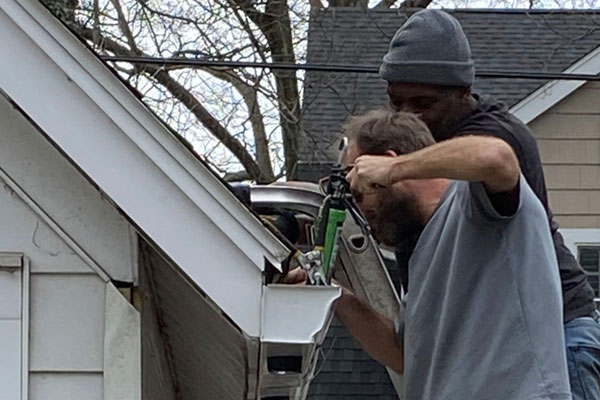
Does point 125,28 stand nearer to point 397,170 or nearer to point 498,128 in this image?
point 498,128

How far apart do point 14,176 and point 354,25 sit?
256 inches

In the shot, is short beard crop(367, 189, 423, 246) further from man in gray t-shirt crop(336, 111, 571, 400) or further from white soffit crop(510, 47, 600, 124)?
white soffit crop(510, 47, 600, 124)

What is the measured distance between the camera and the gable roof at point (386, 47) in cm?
810

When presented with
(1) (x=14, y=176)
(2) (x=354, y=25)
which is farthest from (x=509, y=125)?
(2) (x=354, y=25)

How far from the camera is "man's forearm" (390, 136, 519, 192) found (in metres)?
2.12

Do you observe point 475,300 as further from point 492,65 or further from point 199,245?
point 492,65

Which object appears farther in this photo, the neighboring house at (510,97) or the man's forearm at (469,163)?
the neighboring house at (510,97)

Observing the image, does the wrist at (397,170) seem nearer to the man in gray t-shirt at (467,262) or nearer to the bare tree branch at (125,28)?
the man in gray t-shirt at (467,262)

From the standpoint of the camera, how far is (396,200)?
2463 mm

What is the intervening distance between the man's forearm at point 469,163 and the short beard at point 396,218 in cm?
26

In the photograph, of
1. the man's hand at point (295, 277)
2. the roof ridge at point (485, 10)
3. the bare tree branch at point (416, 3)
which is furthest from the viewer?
the bare tree branch at point (416, 3)

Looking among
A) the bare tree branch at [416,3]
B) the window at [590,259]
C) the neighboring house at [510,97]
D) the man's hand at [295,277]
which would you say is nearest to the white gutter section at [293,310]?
the man's hand at [295,277]

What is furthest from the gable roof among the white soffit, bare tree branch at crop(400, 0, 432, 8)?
bare tree branch at crop(400, 0, 432, 8)

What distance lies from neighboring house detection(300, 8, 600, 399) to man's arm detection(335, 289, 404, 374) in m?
4.38
